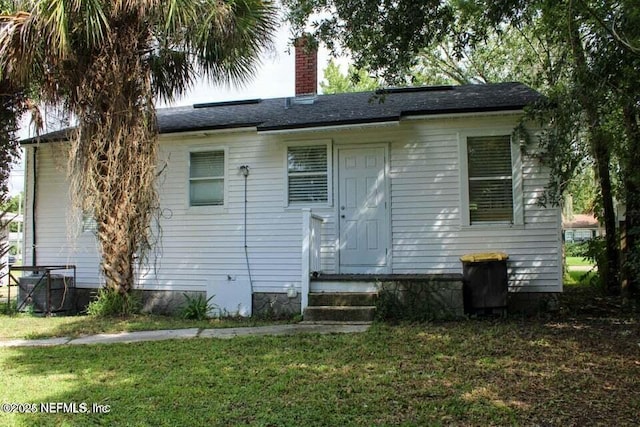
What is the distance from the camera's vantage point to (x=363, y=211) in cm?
903

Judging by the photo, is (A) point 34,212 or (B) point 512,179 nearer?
(B) point 512,179

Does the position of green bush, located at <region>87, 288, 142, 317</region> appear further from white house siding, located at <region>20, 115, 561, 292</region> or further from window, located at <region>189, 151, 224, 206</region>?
window, located at <region>189, 151, 224, 206</region>

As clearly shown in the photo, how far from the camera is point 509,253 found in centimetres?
833

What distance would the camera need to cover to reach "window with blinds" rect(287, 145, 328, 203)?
9.28m

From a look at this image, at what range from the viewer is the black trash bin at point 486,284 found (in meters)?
7.64

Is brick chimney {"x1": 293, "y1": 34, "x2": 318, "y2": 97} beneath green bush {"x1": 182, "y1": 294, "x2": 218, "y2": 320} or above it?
above

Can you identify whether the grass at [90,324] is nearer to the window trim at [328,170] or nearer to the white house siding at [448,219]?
the window trim at [328,170]

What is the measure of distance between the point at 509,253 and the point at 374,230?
2.27 meters

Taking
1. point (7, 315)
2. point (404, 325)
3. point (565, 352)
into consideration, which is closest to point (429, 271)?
point (404, 325)

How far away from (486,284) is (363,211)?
8.15 ft

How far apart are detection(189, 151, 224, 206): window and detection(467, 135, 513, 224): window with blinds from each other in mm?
4616

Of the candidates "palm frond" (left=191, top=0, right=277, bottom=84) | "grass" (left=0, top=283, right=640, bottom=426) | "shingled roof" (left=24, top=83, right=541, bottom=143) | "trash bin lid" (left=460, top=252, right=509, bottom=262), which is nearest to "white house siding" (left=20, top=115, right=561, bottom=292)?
"shingled roof" (left=24, top=83, right=541, bottom=143)

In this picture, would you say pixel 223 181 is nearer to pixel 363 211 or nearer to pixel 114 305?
pixel 363 211

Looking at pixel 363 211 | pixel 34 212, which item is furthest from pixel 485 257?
pixel 34 212
